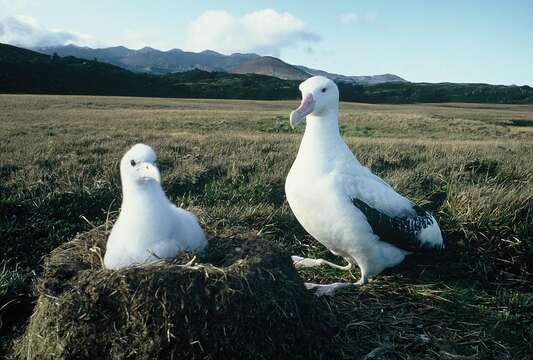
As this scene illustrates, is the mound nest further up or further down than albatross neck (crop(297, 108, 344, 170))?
further down

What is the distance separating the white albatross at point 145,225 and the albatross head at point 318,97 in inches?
54.8

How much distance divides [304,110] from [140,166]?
1526 mm

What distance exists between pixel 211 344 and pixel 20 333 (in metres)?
1.52

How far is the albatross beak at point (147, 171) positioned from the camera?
3.25 metres

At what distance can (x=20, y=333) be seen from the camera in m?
3.53

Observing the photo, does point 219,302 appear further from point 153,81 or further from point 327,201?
point 153,81

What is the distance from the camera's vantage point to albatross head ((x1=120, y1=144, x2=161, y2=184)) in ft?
10.9

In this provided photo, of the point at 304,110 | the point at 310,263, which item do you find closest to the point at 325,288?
the point at 310,263

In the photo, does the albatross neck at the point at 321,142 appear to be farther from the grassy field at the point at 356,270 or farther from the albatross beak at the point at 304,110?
the grassy field at the point at 356,270

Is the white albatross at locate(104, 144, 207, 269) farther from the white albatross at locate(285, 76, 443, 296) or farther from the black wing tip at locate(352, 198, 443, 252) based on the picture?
the black wing tip at locate(352, 198, 443, 252)

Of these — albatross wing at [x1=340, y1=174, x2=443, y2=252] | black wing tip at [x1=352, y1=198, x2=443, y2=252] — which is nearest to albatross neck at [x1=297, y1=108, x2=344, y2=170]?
albatross wing at [x1=340, y1=174, x2=443, y2=252]

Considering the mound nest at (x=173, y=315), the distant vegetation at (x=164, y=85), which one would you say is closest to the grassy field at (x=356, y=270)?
the mound nest at (x=173, y=315)

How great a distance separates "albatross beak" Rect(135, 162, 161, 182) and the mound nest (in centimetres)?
57

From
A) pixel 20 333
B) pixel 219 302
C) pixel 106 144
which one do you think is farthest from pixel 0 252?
pixel 106 144
